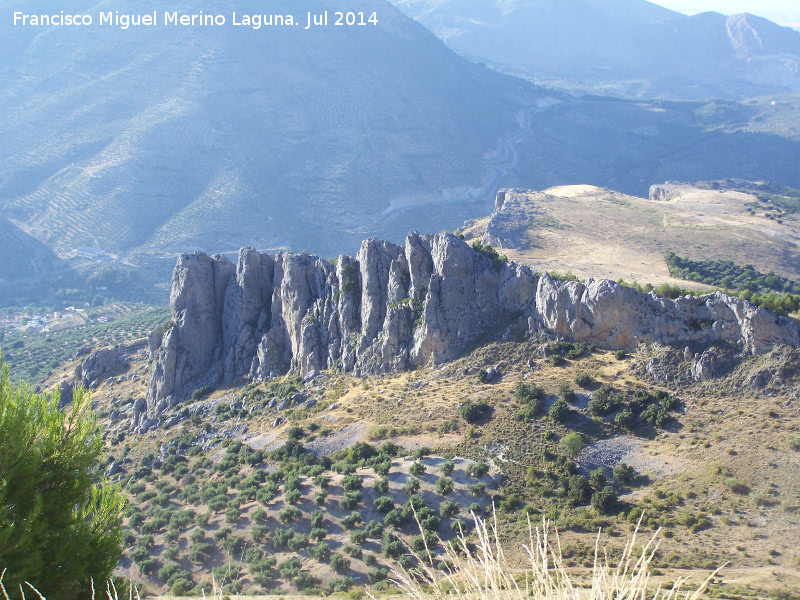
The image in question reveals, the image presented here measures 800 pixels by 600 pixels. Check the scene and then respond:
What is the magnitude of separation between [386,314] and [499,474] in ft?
50.7

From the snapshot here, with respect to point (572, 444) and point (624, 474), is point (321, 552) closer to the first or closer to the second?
point (572, 444)

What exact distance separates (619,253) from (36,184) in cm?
15608

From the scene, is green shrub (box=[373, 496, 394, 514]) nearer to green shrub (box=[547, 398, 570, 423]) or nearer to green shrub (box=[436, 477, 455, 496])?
green shrub (box=[436, 477, 455, 496])

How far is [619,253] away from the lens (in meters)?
67.2

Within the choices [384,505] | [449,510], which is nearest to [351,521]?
[384,505]

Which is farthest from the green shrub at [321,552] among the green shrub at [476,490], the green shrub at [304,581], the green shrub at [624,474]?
the green shrub at [624,474]

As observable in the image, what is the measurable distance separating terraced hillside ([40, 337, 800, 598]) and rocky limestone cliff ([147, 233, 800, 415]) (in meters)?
1.46

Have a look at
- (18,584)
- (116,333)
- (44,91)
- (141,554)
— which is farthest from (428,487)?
(44,91)

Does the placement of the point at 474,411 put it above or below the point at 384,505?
above

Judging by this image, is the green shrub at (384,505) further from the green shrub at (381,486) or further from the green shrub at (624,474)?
the green shrub at (624,474)

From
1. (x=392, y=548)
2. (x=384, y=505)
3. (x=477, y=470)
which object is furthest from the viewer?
(x=477, y=470)

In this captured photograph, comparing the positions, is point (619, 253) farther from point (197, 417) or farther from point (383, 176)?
point (383, 176)

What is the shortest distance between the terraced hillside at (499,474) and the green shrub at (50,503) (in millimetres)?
13324

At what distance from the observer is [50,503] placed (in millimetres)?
12961
